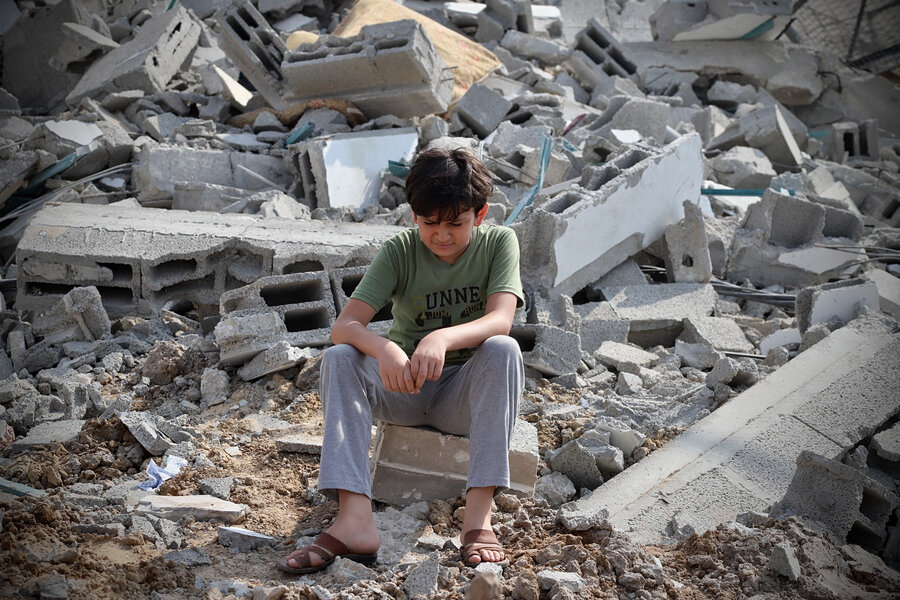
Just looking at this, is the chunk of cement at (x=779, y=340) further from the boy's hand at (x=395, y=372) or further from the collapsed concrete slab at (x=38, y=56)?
the collapsed concrete slab at (x=38, y=56)

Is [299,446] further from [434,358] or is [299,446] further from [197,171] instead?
[197,171]

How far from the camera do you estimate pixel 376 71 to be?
8047 millimetres

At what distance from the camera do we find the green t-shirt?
2.96m

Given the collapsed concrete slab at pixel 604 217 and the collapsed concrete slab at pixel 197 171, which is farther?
the collapsed concrete slab at pixel 197 171

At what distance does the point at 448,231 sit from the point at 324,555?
1.16m

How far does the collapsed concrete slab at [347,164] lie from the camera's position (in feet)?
23.0

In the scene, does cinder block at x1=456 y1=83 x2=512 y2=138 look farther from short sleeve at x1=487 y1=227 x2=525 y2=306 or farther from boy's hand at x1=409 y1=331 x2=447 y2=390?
boy's hand at x1=409 y1=331 x2=447 y2=390

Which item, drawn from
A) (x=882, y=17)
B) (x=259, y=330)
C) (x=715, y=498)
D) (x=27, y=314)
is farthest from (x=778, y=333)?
(x=882, y=17)

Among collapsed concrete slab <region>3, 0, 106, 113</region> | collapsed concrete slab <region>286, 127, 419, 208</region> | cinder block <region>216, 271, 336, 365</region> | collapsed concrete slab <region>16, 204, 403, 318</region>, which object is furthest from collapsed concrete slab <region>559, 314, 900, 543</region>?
collapsed concrete slab <region>3, 0, 106, 113</region>

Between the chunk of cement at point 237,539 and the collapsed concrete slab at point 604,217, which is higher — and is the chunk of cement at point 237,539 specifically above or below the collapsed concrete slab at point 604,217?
above

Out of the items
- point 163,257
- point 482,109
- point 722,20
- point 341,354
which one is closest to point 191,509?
point 341,354

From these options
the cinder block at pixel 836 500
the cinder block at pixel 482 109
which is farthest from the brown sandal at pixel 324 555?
the cinder block at pixel 482 109

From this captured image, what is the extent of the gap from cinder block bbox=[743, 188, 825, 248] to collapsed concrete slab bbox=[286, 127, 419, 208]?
128 inches

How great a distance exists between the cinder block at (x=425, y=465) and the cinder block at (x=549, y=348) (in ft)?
4.50
